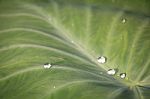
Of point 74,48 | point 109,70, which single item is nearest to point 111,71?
point 109,70

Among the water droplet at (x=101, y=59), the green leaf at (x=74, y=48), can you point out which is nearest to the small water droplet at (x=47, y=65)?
the green leaf at (x=74, y=48)

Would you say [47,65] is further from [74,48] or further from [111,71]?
[111,71]

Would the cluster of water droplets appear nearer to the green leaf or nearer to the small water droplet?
the green leaf

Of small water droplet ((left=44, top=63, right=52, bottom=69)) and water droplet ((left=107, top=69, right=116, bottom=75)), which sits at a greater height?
small water droplet ((left=44, top=63, right=52, bottom=69))

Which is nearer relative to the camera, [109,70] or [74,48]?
[109,70]

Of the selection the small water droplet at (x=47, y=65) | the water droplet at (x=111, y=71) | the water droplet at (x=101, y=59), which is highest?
the water droplet at (x=101, y=59)

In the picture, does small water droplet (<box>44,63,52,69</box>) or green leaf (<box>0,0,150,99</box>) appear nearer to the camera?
green leaf (<box>0,0,150,99</box>)

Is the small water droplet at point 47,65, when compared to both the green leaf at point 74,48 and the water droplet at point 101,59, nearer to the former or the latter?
the green leaf at point 74,48

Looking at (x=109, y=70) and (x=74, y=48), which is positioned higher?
(x=74, y=48)

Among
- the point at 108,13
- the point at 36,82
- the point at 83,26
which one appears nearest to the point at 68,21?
the point at 83,26

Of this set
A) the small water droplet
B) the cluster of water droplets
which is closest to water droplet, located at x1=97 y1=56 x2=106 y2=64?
the cluster of water droplets
